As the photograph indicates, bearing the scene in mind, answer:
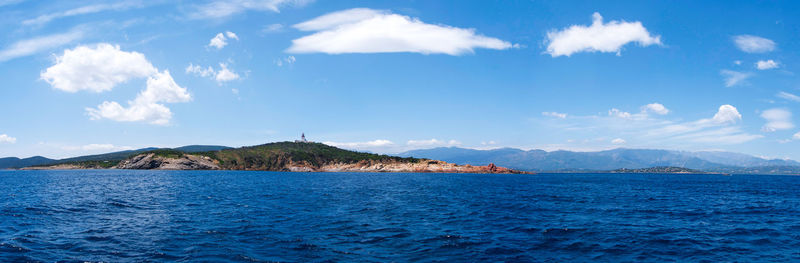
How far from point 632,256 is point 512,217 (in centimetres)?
1723

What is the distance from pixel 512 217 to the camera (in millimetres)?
43125

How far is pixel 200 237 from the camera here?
30.1 m

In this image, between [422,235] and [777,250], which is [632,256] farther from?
[422,235]

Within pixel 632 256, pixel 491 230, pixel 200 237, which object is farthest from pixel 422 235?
pixel 200 237

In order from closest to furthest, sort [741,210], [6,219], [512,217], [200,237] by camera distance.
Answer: [200,237] → [6,219] → [512,217] → [741,210]

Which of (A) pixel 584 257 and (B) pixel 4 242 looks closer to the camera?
(A) pixel 584 257

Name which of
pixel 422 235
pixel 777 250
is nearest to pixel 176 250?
pixel 422 235

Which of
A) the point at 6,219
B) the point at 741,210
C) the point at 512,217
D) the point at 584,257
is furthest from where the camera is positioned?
the point at 741,210

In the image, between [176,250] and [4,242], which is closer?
[176,250]

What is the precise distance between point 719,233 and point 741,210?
25456 mm

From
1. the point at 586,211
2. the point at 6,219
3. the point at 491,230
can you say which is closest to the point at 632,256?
the point at 491,230

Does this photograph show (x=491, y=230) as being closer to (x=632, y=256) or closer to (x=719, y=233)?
(x=632, y=256)

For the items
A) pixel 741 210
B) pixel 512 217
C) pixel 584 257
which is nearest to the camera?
pixel 584 257

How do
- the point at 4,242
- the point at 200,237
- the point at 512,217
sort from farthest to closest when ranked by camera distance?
the point at 512,217, the point at 200,237, the point at 4,242
